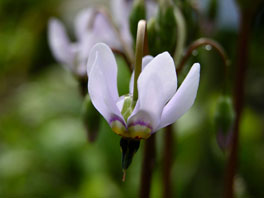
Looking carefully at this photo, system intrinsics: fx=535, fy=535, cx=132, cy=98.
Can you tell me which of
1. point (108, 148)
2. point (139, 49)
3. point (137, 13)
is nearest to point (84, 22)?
point (137, 13)

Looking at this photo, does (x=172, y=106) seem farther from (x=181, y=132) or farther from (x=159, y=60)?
(x=181, y=132)

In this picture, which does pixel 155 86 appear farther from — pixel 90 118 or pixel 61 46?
pixel 61 46

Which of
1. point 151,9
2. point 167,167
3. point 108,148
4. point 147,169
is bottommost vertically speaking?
point 108,148

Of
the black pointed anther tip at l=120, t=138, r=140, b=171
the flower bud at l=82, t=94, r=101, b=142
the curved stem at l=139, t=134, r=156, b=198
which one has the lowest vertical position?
the curved stem at l=139, t=134, r=156, b=198

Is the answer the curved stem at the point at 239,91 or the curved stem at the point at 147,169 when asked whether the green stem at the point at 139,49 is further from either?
the curved stem at the point at 239,91

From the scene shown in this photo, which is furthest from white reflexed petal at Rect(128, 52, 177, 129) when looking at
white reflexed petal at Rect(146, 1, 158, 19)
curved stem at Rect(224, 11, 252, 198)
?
white reflexed petal at Rect(146, 1, 158, 19)

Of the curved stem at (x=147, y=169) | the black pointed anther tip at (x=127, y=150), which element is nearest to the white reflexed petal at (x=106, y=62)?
the black pointed anther tip at (x=127, y=150)

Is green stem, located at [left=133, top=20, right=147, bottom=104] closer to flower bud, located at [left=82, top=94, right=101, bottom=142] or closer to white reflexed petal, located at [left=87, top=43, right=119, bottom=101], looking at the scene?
white reflexed petal, located at [left=87, top=43, right=119, bottom=101]
